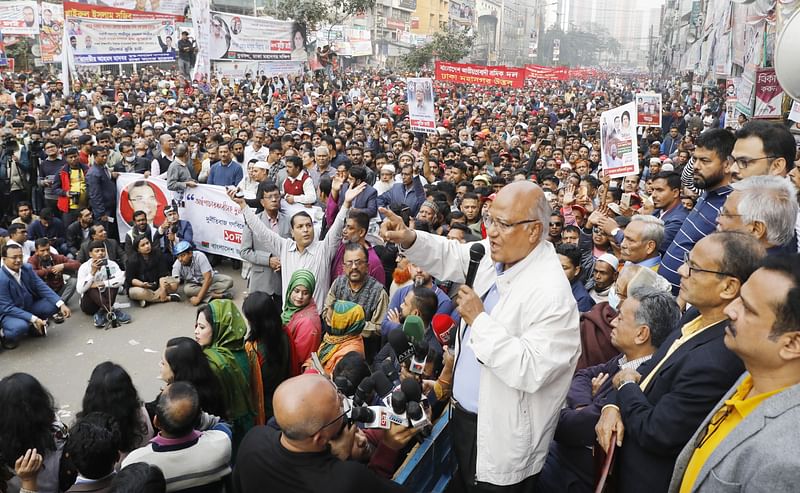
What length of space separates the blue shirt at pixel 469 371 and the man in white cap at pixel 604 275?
223 cm

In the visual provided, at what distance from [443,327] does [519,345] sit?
163 cm

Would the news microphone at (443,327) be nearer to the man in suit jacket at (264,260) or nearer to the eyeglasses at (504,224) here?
the eyeglasses at (504,224)

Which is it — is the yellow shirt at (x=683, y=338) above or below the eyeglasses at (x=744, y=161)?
below

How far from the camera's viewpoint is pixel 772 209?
2803 mm

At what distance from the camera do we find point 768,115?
9555 millimetres

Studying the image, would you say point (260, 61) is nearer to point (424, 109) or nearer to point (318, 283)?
point (424, 109)

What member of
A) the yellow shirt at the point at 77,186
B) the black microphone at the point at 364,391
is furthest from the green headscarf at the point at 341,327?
the yellow shirt at the point at 77,186

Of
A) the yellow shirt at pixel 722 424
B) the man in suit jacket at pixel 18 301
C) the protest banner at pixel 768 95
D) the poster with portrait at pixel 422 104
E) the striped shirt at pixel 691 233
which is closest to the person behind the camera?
the yellow shirt at pixel 722 424

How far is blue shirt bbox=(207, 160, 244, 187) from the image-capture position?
871 cm

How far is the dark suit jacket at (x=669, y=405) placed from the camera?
202 cm

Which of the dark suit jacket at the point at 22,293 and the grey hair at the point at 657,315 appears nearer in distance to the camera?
the grey hair at the point at 657,315

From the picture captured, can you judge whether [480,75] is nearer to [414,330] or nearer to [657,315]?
[414,330]

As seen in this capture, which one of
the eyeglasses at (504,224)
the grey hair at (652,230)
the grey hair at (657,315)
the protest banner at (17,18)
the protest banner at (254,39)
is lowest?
the grey hair at (657,315)

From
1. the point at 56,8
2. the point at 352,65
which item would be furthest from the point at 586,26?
the point at 56,8
